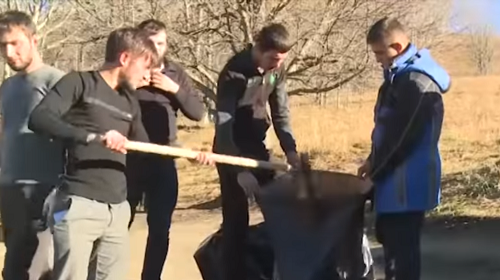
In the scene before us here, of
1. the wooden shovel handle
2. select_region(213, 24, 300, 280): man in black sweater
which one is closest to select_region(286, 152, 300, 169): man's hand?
select_region(213, 24, 300, 280): man in black sweater

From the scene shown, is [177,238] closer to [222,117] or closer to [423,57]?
[222,117]

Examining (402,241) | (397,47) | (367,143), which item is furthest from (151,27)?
(367,143)

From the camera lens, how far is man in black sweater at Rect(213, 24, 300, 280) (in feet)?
19.8

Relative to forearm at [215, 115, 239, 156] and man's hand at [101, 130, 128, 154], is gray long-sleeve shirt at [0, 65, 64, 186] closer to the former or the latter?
man's hand at [101, 130, 128, 154]

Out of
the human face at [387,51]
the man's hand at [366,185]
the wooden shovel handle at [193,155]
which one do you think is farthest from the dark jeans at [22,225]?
the human face at [387,51]

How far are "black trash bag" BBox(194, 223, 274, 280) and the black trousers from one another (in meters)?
0.04

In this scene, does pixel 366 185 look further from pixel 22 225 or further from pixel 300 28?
pixel 300 28

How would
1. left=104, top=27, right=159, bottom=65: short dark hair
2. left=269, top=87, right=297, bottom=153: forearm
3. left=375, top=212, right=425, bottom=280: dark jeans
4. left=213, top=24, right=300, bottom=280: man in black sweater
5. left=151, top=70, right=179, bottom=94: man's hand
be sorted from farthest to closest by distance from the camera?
left=269, top=87, right=297, bottom=153: forearm
left=213, top=24, right=300, bottom=280: man in black sweater
left=151, top=70, right=179, bottom=94: man's hand
left=375, top=212, right=425, bottom=280: dark jeans
left=104, top=27, right=159, bottom=65: short dark hair

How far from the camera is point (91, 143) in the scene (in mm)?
4828

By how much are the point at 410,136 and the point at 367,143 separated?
19.3m

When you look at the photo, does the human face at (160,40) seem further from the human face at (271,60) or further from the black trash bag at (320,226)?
the black trash bag at (320,226)

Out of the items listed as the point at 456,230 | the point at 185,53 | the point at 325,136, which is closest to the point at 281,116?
the point at 456,230

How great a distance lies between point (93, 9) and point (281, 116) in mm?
12838

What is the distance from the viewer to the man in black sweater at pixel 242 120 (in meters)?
6.04
